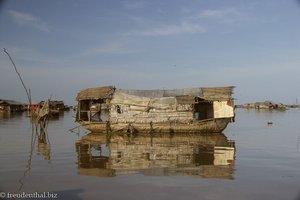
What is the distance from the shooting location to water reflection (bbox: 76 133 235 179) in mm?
10234

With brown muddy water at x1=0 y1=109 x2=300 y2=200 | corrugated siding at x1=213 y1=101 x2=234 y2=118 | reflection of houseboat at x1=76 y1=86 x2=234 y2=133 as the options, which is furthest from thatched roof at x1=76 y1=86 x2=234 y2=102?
brown muddy water at x1=0 y1=109 x2=300 y2=200

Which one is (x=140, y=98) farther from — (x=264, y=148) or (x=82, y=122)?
(x=264, y=148)

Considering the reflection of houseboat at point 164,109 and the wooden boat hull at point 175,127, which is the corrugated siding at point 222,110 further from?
the wooden boat hull at point 175,127

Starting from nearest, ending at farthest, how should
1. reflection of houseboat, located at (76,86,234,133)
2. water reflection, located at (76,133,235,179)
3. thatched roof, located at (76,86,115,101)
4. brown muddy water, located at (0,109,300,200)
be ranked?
1. brown muddy water, located at (0,109,300,200)
2. water reflection, located at (76,133,235,179)
3. reflection of houseboat, located at (76,86,234,133)
4. thatched roof, located at (76,86,115,101)

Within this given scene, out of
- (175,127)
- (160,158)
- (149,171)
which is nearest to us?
(149,171)

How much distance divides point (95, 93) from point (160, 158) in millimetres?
10607

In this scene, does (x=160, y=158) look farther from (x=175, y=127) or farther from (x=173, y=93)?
(x=173, y=93)

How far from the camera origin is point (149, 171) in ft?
33.5

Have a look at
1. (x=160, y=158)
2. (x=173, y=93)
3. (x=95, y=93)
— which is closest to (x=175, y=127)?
(x=173, y=93)

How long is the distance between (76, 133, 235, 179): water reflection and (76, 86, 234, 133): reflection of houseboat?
8.22 feet

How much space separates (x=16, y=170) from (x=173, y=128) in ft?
39.1

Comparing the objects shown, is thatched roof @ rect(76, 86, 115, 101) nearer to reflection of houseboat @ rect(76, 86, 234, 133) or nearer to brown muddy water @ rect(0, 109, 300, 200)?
reflection of houseboat @ rect(76, 86, 234, 133)

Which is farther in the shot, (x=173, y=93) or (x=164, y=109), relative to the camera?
(x=173, y=93)

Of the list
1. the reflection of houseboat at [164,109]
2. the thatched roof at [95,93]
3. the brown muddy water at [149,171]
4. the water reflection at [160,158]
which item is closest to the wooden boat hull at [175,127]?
the reflection of houseboat at [164,109]
